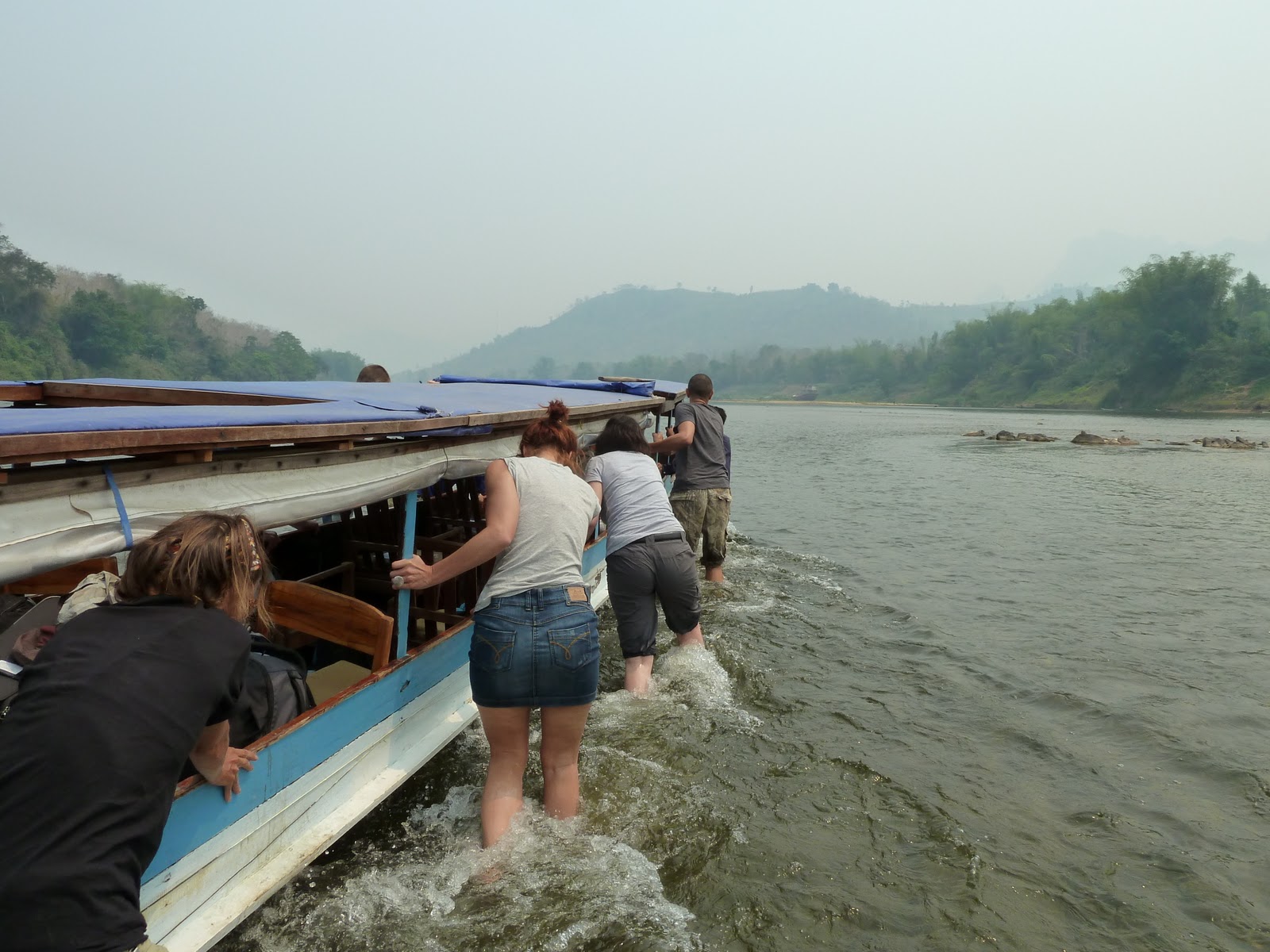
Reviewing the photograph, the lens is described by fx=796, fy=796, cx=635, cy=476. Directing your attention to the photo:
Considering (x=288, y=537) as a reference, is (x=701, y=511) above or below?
below

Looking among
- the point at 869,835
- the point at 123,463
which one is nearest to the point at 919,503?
the point at 869,835

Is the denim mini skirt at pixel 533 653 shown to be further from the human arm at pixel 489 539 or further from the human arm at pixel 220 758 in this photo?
the human arm at pixel 220 758

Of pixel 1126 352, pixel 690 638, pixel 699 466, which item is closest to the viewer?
pixel 690 638

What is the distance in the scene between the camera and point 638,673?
233 inches

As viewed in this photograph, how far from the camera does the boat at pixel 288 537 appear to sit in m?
2.60

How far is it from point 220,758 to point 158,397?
7.86 ft

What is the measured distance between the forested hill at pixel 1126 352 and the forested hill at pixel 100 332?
300 ft

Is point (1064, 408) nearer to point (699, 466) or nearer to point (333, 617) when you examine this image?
point (699, 466)

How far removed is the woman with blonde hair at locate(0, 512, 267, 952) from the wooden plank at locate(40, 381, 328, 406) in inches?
82.6

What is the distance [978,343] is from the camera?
108 metres

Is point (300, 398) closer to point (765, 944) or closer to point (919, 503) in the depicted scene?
point (765, 944)

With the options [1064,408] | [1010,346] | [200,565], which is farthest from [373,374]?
[1010,346]

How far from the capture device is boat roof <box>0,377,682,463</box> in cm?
251

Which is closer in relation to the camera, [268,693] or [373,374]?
[268,693]
